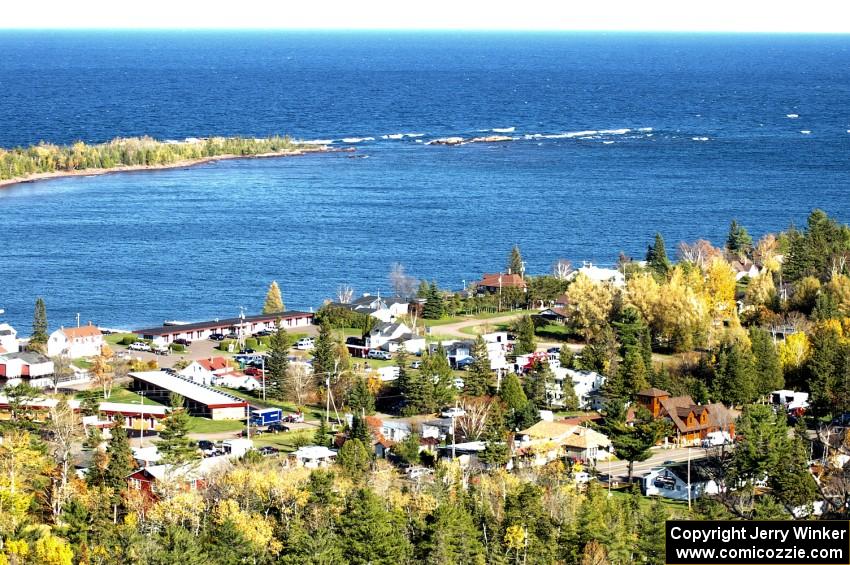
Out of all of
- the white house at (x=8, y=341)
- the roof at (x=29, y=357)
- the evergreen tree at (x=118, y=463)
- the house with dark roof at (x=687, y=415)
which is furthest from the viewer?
the white house at (x=8, y=341)

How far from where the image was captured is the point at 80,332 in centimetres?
5116

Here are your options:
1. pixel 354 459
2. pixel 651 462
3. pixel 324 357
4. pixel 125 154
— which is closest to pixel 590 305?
pixel 324 357

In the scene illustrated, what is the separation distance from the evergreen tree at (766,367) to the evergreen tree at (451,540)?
1738cm

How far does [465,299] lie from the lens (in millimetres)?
59938

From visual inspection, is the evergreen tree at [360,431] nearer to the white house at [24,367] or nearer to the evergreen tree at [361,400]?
the evergreen tree at [361,400]

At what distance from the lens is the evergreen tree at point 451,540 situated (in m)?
30.2

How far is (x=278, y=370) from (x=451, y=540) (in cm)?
1696

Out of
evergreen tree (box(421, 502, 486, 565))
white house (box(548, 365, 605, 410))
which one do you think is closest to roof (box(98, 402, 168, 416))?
white house (box(548, 365, 605, 410))

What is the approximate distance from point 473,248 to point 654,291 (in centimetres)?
2309

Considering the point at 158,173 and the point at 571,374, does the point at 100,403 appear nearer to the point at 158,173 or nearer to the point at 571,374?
the point at 571,374

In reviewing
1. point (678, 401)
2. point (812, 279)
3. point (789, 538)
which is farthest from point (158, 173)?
point (789, 538)

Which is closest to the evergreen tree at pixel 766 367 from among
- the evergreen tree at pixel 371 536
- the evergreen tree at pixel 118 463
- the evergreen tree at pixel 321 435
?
the evergreen tree at pixel 321 435

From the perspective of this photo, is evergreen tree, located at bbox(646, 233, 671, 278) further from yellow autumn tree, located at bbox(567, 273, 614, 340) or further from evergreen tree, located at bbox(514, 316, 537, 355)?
evergreen tree, located at bbox(514, 316, 537, 355)

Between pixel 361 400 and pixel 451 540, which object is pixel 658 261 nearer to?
pixel 361 400
